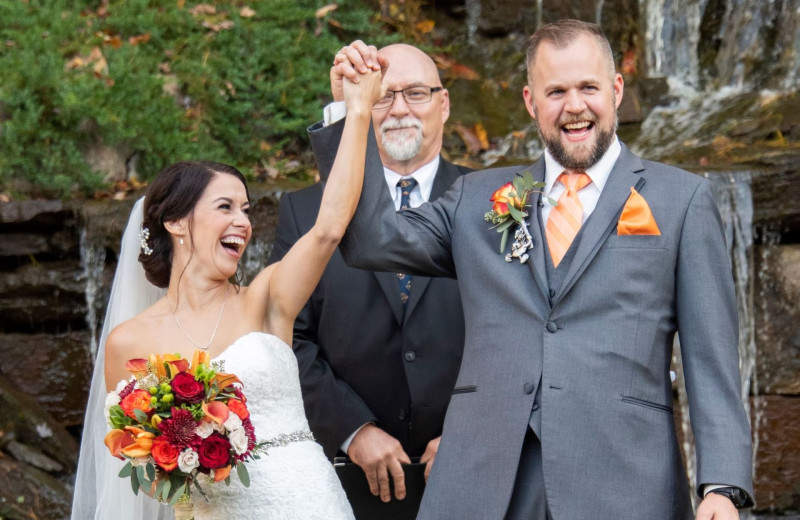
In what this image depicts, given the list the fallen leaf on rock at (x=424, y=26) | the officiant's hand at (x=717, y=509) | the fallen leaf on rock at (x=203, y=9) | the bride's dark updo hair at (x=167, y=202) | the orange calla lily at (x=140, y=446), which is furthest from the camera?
the fallen leaf on rock at (x=424, y=26)

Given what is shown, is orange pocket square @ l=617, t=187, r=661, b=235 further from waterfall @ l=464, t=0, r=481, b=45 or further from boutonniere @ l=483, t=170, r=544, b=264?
waterfall @ l=464, t=0, r=481, b=45

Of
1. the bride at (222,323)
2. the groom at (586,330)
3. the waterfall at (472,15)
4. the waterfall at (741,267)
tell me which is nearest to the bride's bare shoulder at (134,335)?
the bride at (222,323)

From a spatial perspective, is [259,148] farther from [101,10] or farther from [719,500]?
[719,500]

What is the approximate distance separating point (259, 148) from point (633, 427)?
16.8 feet

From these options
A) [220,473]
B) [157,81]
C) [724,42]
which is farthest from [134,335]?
[724,42]

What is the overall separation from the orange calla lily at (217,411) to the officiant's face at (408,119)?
150cm

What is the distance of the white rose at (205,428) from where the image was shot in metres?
3.24

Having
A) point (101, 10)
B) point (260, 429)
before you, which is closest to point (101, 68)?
point (101, 10)

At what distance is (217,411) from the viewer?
10.7 feet

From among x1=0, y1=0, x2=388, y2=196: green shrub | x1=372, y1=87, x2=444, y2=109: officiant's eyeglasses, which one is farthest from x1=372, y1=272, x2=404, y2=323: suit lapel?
x1=0, y1=0, x2=388, y2=196: green shrub

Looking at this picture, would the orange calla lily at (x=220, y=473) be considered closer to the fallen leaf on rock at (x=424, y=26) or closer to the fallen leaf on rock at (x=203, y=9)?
the fallen leaf on rock at (x=203, y=9)

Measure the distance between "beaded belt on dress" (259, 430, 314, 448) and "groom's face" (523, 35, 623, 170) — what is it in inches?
50.4

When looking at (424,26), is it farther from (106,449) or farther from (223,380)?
(223,380)

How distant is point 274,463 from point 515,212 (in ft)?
3.87
